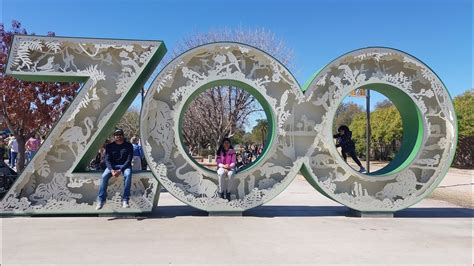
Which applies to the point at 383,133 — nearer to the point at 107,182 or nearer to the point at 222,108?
the point at 222,108

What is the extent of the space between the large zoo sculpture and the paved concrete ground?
459 mm

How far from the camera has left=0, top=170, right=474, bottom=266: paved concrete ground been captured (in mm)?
4805

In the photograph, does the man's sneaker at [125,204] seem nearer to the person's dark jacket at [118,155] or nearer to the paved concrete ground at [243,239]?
the paved concrete ground at [243,239]

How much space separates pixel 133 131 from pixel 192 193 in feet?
115

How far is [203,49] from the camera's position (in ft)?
24.7

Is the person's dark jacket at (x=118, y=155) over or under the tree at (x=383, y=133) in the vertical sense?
under

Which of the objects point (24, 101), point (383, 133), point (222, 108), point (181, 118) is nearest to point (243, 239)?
point (181, 118)

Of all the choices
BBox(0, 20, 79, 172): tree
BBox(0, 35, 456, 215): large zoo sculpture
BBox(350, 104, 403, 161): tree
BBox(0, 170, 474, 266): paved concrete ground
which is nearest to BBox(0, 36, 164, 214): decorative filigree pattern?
BBox(0, 35, 456, 215): large zoo sculpture

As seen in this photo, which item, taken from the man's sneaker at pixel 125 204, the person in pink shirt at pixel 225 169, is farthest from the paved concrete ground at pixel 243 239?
the person in pink shirt at pixel 225 169

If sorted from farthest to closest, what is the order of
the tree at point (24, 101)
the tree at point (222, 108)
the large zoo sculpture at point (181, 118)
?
the tree at point (222, 108)
the tree at point (24, 101)
the large zoo sculpture at point (181, 118)

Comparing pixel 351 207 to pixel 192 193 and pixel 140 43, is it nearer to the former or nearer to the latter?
pixel 192 193

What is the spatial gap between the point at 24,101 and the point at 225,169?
33.0 ft

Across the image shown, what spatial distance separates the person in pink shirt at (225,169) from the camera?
24.5ft

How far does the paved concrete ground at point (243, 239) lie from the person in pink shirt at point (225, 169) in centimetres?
57
